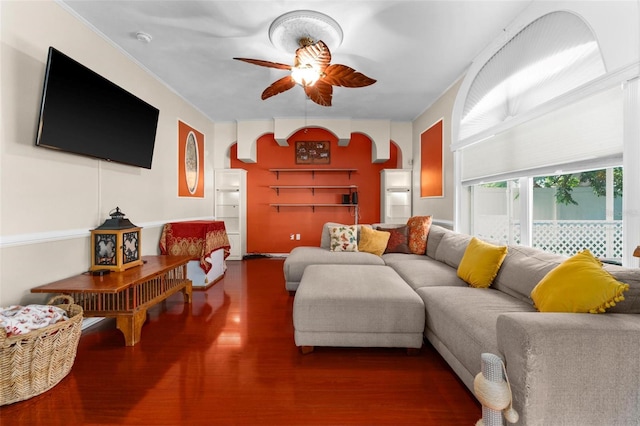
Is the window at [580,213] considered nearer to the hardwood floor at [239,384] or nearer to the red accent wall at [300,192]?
the hardwood floor at [239,384]

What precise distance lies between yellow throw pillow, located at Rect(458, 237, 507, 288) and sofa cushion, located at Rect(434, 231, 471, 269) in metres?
0.45

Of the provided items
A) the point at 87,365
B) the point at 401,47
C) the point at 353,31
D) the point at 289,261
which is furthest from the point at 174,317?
the point at 401,47

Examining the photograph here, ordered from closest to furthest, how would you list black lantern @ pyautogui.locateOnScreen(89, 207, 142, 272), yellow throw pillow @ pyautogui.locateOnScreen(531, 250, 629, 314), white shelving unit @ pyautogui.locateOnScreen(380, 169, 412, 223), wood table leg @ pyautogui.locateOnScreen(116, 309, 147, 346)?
yellow throw pillow @ pyautogui.locateOnScreen(531, 250, 629, 314), wood table leg @ pyautogui.locateOnScreen(116, 309, 147, 346), black lantern @ pyautogui.locateOnScreen(89, 207, 142, 272), white shelving unit @ pyautogui.locateOnScreen(380, 169, 412, 223)

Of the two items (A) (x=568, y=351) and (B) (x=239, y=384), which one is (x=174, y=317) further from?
(A) (x=568, y=351)

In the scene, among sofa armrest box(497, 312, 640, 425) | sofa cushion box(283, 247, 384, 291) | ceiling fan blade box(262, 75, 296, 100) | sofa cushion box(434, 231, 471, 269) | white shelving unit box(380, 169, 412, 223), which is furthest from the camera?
white shelving unit box(380, 169, 412, 223)

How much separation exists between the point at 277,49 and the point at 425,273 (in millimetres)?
2730

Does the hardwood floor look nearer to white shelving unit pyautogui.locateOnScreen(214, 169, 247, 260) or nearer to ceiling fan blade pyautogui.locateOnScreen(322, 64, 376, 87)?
ceiling fan blade pyautogui.locateOnScreen(322, 64, 376, 87)

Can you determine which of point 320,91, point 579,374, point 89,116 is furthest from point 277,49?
point 579,374

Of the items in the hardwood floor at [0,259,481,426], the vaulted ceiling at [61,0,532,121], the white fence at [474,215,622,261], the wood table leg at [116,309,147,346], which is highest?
the vaulted ceiling at [61,0,532,121]

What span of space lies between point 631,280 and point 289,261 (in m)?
2.86

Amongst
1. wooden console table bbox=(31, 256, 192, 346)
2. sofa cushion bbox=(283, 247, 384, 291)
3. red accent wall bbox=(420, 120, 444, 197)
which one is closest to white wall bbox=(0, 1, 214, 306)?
wooden console table bbox=(31, 256, 192, 346)

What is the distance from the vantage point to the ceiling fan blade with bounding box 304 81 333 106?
276 centimetres

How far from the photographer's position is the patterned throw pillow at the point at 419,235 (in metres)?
3.82

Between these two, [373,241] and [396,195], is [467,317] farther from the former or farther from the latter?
[396,195]
